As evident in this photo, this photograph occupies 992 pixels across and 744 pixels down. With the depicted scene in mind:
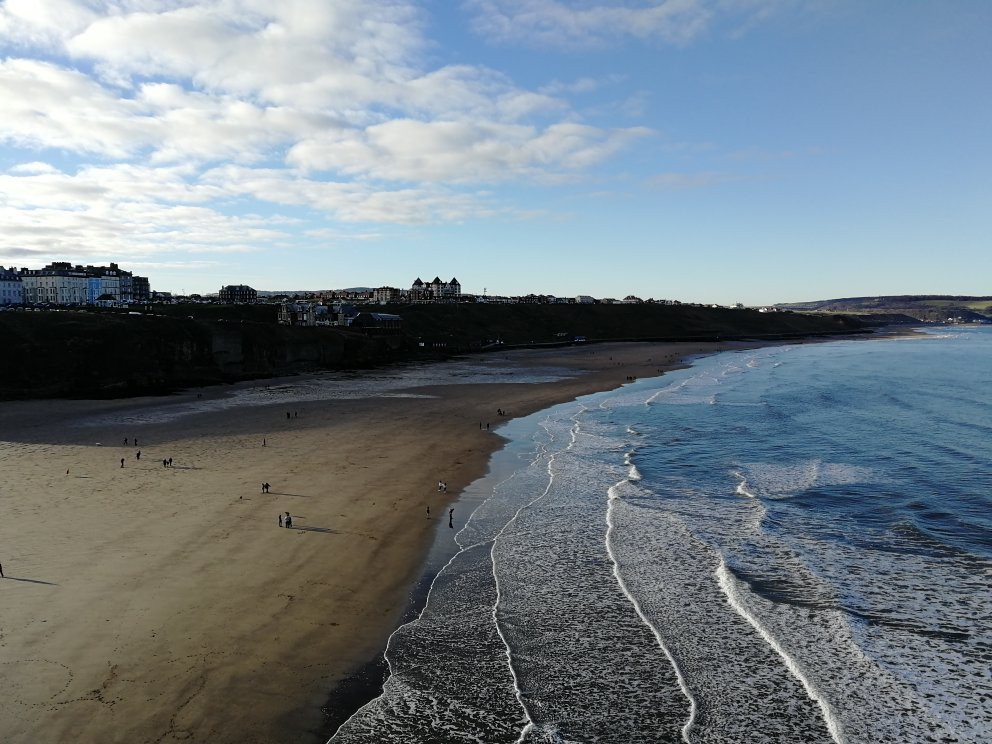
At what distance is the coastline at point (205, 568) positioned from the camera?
14.6 meters

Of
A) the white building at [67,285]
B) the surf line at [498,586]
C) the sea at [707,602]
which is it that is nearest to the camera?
the surf line at [498,586]

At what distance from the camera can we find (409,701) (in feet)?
49.4

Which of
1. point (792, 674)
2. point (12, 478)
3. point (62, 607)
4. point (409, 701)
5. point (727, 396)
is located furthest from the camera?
point (727, 396)

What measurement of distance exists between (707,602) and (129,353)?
67.7 m

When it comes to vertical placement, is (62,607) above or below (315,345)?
below

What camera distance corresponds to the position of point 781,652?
17.3 metres

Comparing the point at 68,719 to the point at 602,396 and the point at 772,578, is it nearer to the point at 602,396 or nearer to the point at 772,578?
the point at 772,578

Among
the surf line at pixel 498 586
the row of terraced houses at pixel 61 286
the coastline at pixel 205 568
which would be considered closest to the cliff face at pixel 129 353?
the coastline at pixel 205 568

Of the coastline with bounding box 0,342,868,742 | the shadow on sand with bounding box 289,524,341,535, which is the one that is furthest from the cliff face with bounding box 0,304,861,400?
the shadow on sand with bounding box 289,524,341,535

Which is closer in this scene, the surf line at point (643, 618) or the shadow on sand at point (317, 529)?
the surf line at point (643, 618)

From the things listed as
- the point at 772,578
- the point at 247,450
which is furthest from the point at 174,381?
the point at 772,578

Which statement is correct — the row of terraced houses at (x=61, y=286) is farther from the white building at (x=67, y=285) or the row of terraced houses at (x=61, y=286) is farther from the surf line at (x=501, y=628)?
the surf line at (x=501, y=628)

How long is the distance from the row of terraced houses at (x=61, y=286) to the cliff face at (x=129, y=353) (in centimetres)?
7888

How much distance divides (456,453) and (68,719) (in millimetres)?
27749
